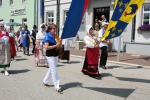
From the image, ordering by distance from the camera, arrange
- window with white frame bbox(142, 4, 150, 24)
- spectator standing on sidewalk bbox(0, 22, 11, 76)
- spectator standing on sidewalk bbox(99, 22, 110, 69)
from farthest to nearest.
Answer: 1. window with white frame bbox(142, 4, 150, 24)
2. spectator standing on sidewalk bbox(99, 22, 110, 69)
3. spectator standing on sidewalk bbox(0, 22, 11, 76)

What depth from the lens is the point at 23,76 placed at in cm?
648

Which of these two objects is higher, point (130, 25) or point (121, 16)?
point (130, 25)

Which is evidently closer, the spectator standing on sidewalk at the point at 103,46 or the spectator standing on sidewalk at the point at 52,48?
the spectator standing on sidewalk at the point at 52,48

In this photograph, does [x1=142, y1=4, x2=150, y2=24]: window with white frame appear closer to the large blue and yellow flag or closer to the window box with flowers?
the window box with flowers

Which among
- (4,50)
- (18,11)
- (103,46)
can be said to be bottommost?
(4,50)

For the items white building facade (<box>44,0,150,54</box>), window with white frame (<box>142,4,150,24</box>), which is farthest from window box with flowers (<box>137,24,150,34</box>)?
window with white frame (<box>142,4,150,24</box>)

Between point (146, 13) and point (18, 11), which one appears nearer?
point (146, 13)

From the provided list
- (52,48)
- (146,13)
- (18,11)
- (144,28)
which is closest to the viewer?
(52,48)

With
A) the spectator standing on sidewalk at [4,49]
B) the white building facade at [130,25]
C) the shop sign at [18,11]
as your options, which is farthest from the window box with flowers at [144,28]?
the shop sign at [18,11]

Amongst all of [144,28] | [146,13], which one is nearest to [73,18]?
[144,28]

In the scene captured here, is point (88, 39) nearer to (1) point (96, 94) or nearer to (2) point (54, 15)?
(1) point (96, 94)

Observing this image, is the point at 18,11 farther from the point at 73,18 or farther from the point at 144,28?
the point at 73,18

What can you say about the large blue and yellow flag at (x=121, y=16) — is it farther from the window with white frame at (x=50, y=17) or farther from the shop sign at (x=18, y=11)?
the shop sign at (x=18, y=11)

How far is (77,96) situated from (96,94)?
0.51 m
